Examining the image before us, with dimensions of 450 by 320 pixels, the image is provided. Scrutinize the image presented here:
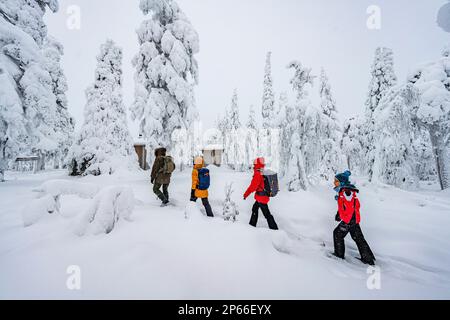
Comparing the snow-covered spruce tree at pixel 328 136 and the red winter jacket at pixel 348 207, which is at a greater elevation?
the snow-covered spruce tree at pixel 328 136

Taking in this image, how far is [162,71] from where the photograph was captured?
13852mm

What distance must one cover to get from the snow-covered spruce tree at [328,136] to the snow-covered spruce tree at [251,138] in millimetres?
17159

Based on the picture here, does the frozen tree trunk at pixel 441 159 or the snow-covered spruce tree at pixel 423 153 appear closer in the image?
the frozen tree trunk at pixel 441 159

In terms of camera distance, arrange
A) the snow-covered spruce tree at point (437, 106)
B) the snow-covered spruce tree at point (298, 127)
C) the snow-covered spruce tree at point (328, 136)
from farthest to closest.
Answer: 1. the snow-covered spruce tree at point (437, 106)
2. the snow-covered spruce tree at point (328, 136)
3. the snow-covered spruce tree at point (298, 127)

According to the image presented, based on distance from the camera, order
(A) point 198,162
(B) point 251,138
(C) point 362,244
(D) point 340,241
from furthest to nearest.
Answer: (B) point 251,138 < (A) point 198,162 < (D) point 340,241 < (C) point 362,244

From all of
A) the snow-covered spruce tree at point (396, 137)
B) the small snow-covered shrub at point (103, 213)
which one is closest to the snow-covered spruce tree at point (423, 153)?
the snow-covered spruce tree at point (396, 137)

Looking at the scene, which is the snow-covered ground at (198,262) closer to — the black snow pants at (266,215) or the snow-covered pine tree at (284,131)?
the black snow pants at (266,215)

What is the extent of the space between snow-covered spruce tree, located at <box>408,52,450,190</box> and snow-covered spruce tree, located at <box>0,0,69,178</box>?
20.3 metres

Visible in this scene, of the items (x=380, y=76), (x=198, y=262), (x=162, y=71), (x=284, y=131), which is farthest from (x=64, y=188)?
(x=380, y=76)

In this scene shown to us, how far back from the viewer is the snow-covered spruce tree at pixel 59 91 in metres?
22.7

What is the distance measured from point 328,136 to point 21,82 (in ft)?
50.7

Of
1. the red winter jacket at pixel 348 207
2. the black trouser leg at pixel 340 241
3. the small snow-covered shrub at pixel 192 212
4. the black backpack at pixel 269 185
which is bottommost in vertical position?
the black trouser leg at pixel 340 241

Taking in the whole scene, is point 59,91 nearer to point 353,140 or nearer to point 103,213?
point 103,213

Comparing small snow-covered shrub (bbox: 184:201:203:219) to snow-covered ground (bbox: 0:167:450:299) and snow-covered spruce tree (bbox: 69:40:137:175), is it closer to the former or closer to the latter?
snow-covered ground (bbox: 0:167:450:299)
